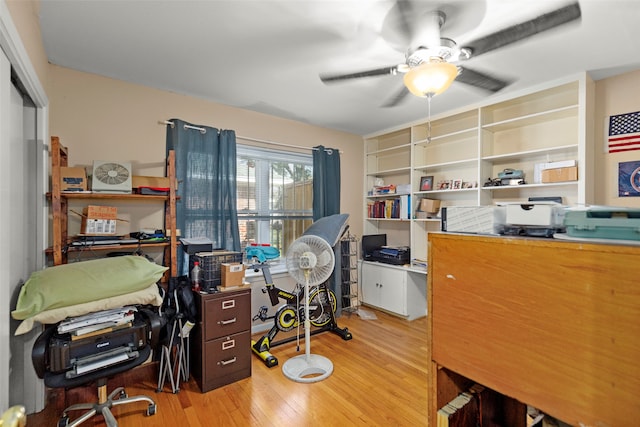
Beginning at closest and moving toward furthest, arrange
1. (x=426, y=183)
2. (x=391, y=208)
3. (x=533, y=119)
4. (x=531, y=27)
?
(x=531, y=27)
(x=533, y=119)
(x=426, y=183)
(x=391, y=208)

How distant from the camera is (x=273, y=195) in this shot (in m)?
3.53

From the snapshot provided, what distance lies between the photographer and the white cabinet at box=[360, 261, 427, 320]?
11.6 feet

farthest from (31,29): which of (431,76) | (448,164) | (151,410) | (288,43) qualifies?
(448,164)

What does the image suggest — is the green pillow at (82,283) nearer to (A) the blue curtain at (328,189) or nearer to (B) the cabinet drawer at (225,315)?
(B) the cabinet drawer at (225,315)

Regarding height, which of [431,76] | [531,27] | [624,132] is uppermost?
[531,27]

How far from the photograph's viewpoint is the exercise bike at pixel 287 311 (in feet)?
8.97

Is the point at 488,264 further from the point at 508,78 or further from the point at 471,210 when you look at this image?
the point at 508,78

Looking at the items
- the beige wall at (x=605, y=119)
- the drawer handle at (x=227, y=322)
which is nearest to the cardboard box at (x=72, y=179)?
the drawer handle at (x=227, y=322)

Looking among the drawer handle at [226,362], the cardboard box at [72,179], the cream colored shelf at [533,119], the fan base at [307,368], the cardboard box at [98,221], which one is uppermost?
the cream colored shelf at [533,119]

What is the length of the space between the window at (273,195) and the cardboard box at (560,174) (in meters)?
2.46

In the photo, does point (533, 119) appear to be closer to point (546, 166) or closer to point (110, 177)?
point (546, 166)

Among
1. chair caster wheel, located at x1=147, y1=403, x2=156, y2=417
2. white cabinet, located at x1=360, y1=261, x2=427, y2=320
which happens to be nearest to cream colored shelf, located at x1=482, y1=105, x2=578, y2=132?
white cabinet, located at x1=360, y1=261, x2=427, y2=320

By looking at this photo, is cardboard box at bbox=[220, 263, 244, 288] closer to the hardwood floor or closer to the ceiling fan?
the hardwood floor

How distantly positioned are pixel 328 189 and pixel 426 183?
1.24 m
